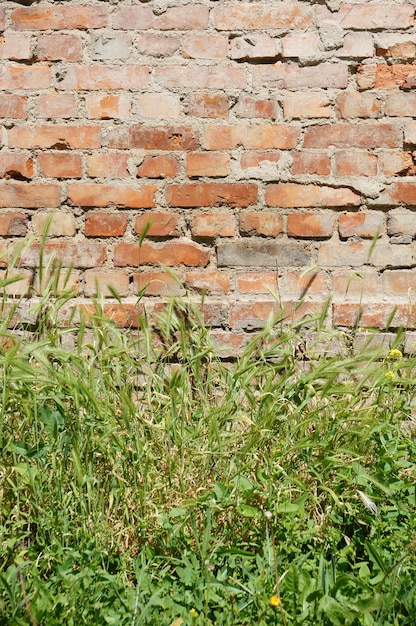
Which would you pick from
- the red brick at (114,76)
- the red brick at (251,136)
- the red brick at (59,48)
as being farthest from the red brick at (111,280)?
the red brick at (59,48)

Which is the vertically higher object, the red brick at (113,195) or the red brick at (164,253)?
the red brick at (113,195)

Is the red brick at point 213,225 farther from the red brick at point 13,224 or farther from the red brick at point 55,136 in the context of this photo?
the red brick at point 13,224

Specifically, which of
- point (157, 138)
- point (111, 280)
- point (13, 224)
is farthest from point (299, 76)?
point (13, 224)

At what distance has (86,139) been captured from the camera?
2.41m

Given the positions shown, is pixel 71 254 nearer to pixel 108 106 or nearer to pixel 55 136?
pixel 55 136

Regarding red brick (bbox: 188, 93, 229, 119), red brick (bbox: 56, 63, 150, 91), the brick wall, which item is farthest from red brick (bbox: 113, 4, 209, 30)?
red brick (bbox: 188, 93, 229, 119)

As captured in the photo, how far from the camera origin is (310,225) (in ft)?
7.97

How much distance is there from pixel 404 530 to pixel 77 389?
3.27 feet

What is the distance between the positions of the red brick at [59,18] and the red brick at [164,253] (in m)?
0.82

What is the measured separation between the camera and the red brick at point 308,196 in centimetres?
241

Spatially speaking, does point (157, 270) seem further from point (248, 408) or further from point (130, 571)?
point (130, 571)

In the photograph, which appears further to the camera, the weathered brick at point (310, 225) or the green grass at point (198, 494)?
the weathered brick at point (310, 225)

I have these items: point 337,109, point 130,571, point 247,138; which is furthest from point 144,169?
point 130,571

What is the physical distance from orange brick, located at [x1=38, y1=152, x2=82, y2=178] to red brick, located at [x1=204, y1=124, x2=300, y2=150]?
49 centimetres
